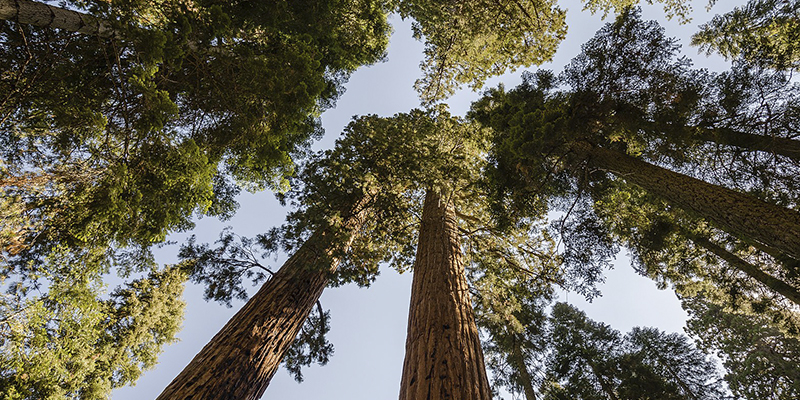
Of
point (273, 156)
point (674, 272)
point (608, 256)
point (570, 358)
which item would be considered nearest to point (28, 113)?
point (273, 156)

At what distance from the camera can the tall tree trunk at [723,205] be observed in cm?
322

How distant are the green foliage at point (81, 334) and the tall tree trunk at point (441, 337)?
175 inches

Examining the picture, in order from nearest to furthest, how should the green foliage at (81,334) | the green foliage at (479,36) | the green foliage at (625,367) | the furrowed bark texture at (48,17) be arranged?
the furrowed bark texture at (48,17) → the green foliage at (81,334) → the green foliage at (479,36) → the green foliage at (625,367)

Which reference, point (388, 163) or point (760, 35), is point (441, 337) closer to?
point (388, 163)

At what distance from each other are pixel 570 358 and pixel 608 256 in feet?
17.4

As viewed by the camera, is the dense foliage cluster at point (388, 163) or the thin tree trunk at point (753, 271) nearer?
the dense foliage cluster at point (388, 163)

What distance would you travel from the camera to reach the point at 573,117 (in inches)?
213

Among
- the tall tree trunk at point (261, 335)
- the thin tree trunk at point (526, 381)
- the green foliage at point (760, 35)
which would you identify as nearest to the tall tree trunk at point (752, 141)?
the green foliage at point (760, 35)

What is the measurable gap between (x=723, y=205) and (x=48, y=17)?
27.5ft

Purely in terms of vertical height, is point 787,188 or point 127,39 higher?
point 787,188

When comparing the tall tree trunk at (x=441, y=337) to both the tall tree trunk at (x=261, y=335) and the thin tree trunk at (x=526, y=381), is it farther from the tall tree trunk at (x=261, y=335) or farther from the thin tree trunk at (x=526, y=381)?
the thin tree trunk at (x=526, y=381)

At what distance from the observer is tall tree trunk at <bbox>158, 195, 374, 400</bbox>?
318cm

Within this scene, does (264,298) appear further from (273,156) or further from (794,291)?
(794,291)

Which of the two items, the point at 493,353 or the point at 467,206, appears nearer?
the point at 467,206
